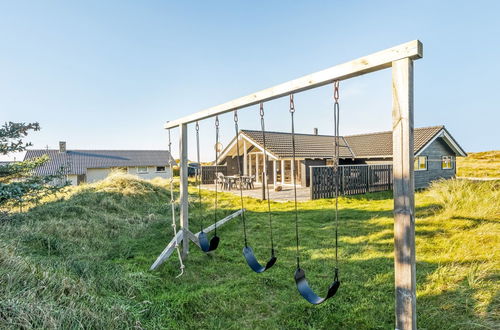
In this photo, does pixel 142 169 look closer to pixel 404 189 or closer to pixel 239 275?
pixel 239 275

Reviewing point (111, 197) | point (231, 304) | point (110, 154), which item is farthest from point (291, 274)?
point (110, 154)

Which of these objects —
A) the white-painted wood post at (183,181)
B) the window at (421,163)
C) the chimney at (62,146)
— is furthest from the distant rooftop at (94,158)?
the white-painted wood post at (183,181)

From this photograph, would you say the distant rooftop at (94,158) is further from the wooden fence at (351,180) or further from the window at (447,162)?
the window at (447,162)

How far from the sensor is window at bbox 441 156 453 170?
1632cm

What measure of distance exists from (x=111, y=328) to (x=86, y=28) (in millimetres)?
8961

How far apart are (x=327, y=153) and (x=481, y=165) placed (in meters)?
26.7

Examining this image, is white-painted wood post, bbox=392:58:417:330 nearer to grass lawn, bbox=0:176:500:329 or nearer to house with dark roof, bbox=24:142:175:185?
grass lawn, bbox=0:176:500:329

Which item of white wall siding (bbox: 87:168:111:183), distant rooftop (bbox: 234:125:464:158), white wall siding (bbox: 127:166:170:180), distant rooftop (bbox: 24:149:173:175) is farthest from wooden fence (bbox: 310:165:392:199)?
white wall siding (bbox: 87:168:111:183)

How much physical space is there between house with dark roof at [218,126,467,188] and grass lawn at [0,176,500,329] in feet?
27.5

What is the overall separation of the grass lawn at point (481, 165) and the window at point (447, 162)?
8.83 meters

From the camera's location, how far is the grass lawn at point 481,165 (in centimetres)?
2475

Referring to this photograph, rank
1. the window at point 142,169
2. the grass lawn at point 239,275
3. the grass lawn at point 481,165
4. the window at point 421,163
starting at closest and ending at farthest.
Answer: the grass lawn at point 239,275 < the window at point 421,163 < the grass lawn at point 481,165 < the window at point 142,169

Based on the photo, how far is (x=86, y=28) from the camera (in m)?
7.87

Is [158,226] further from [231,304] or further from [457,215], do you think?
[457,215]
